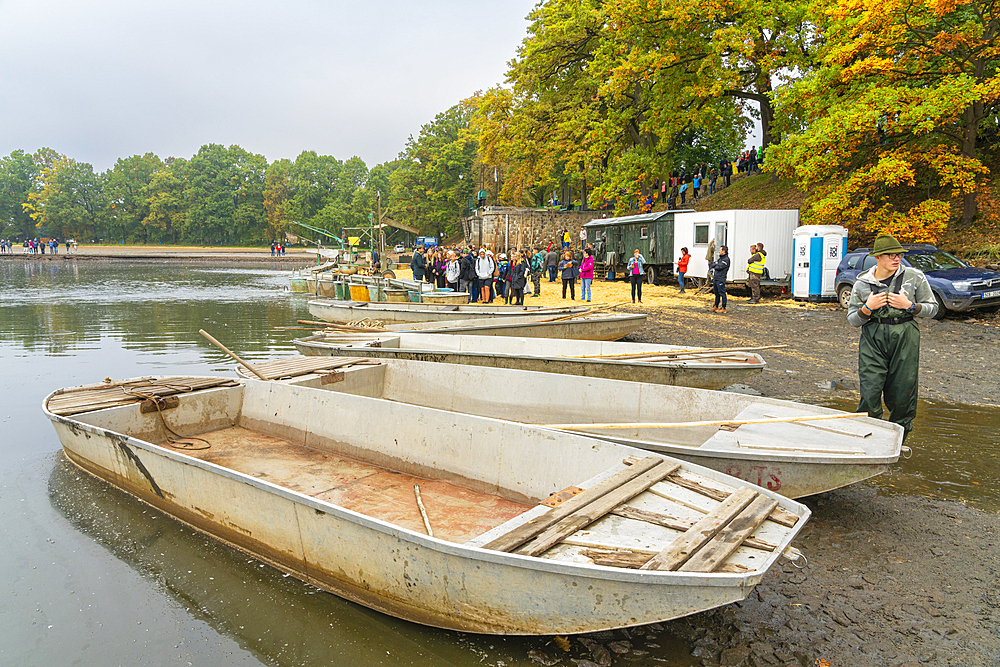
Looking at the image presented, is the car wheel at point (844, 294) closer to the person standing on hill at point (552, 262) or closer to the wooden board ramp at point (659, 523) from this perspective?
the person standing on hill at point (552, 262)

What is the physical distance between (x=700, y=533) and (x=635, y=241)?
73.2ft

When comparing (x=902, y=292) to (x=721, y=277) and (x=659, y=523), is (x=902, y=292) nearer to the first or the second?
(x=659, y=523)

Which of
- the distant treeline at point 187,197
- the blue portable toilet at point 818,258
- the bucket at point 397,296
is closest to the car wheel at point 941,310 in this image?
the blue portable toilet at point 818,258

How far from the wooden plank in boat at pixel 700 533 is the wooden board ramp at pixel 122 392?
5590 millimetres

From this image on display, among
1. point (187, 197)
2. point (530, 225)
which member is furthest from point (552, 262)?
point (187, 197)

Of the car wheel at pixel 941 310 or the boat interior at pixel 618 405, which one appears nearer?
the boat interior at pixel 618 405

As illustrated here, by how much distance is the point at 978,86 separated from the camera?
46.3ft

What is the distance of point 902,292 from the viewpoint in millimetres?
4664

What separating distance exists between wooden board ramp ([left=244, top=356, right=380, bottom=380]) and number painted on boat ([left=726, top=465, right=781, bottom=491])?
5039 millimetres

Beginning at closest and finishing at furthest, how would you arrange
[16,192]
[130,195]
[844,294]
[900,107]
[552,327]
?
[552,327]
[900,107]
[844,294]
[130,195]
[16,192]

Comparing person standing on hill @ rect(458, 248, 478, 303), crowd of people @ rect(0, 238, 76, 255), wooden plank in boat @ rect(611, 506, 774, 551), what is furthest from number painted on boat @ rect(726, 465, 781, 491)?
crowd of people @ rect(0, 238, 76, 255)

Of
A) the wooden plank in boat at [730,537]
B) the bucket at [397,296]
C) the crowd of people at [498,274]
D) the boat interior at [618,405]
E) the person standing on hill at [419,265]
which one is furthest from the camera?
the person standing on hill at [419,265]

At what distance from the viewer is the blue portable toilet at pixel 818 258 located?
15820mm

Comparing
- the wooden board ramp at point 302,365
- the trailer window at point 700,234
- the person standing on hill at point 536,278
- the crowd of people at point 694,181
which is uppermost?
the crowd of people at point 694,181
